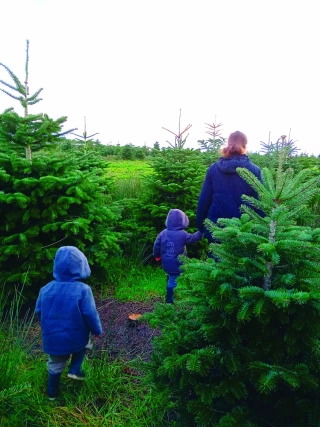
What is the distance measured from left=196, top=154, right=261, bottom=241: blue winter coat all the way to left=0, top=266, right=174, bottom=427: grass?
1.95 m

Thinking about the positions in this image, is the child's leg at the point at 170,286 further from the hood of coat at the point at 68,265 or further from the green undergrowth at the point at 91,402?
the hood of coat at the point at 68,265

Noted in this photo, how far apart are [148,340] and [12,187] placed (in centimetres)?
254

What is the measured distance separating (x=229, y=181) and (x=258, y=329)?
2.25m

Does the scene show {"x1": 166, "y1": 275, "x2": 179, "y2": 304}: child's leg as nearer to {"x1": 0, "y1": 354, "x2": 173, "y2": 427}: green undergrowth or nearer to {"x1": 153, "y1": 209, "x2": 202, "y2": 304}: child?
{"x1": 153, "y1": 209, "x2": 202, "y2": 304}: child

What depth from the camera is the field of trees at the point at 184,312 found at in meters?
2.00

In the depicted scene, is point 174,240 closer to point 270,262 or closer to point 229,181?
point 229,181

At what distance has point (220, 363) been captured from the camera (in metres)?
2.08

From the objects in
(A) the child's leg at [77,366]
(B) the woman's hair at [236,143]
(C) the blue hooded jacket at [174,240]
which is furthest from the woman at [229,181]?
(A) the child's leg at [77,366]

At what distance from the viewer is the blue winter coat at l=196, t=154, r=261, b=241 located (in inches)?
159

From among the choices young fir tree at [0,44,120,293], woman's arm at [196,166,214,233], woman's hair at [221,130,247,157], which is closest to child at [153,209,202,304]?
woman's arm at [196,166,214,233]

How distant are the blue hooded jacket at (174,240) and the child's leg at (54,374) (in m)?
1.95

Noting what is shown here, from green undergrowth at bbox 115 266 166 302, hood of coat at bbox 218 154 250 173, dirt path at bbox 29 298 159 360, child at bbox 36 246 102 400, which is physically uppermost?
hood of coat at bbox 218 154 250 173

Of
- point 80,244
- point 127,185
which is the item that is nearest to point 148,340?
point 80,244

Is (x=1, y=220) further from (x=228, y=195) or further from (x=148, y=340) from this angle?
(x=228, y=195)
